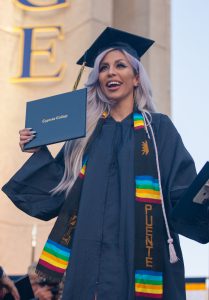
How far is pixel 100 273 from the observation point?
350 cm

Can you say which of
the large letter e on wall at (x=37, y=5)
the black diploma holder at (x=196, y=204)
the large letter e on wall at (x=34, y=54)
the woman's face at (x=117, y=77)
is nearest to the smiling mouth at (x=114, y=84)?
the woman's face at (x=117, y=77)

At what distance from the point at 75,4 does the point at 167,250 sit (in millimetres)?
14066

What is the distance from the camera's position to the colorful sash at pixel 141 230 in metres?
3.48

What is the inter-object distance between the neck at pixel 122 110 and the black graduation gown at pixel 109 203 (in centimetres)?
6

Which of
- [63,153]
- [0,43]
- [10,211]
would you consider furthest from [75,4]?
[63,153]

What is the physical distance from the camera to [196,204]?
11.5 ft

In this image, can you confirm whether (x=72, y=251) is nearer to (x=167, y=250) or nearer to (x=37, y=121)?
(x=167, y=250)

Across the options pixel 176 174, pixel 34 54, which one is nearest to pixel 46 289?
pixel 176 174

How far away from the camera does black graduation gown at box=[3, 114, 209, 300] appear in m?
3.50

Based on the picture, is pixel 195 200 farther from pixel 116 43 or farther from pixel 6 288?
pixel 6 288

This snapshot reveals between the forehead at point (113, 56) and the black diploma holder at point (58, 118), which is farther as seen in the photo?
the forehead at point (113, 56)

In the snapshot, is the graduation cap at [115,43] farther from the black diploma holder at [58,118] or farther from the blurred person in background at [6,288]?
the blurred person in background at [6,288]

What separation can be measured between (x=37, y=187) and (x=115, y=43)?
1061 millimetres

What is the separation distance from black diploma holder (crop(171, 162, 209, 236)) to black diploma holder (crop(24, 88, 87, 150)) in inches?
26.4
